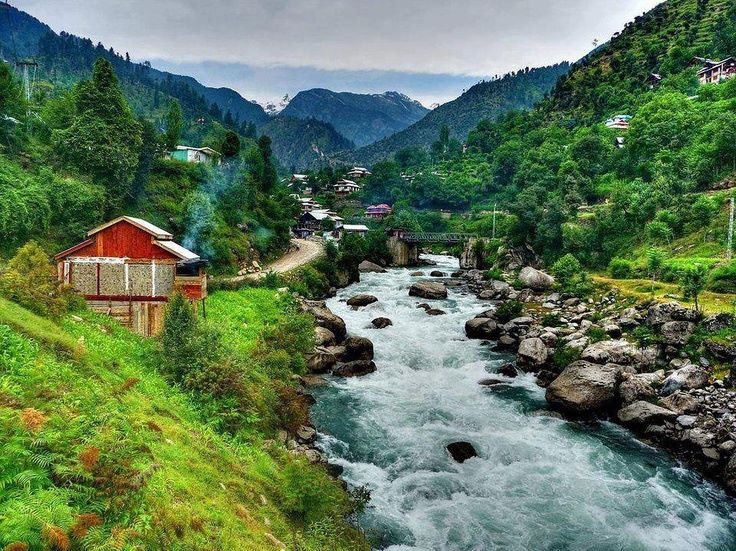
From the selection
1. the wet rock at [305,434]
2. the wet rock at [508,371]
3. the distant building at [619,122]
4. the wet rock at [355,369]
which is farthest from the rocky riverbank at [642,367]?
the distant building at [619,122]

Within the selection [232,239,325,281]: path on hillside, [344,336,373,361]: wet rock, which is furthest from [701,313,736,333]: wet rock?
[232,239,325,281]: path on hillside

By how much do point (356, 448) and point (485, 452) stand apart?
572 cm

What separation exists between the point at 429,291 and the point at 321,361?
73.9ft

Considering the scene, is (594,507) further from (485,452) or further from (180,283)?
(180,283)

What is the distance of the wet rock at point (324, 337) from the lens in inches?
1211

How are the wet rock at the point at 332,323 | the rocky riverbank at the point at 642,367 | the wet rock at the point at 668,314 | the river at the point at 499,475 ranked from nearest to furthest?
1. the river at the point at 499,475
2. the rocky riverbank at the point at 642,367
3. the wet rock at the point at 668,314
4. the wet rock at the point at 332,323

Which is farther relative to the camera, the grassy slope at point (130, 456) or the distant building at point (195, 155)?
the distant building at point (195, 155)

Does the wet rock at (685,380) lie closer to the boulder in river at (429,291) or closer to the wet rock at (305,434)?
the wet rock at (305,434)

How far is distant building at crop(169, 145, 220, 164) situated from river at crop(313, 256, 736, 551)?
4723 centimetres

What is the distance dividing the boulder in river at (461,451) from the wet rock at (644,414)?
7959 mm

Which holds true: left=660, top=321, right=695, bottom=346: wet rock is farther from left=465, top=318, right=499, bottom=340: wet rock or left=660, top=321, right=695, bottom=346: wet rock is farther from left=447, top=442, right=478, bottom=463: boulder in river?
left=447, top=442, right=478, bottom=463: boulder in river

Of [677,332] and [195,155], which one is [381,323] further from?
[195,155]

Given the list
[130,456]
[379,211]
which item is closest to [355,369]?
[130,456]

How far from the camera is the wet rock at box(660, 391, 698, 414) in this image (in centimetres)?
2091
